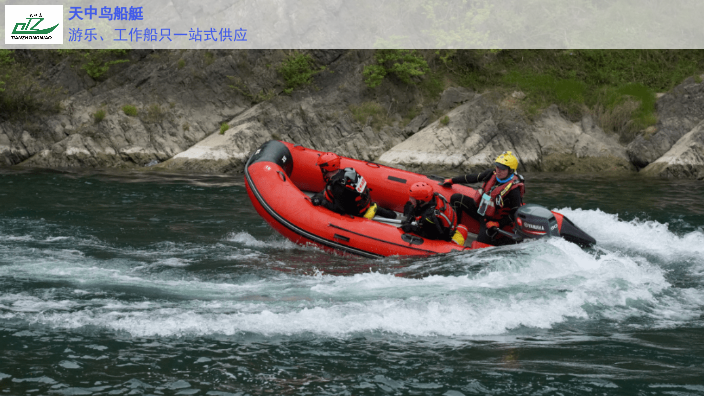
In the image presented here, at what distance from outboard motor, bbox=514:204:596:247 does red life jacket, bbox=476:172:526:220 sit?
27cm

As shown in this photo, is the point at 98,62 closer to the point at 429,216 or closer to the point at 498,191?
the point at 429,216

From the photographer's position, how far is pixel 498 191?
25.1 feet

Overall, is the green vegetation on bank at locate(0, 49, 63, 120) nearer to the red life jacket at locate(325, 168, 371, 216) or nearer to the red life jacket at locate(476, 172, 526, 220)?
the red life jacket at locate(325, 168, 371, 216)

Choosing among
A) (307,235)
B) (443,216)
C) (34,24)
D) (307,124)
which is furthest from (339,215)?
(34,24)

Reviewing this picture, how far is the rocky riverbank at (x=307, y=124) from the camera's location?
54.0 ft

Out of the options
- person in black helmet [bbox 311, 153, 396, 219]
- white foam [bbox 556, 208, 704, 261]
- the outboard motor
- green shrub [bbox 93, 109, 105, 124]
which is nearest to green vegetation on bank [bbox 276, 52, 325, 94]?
green shrub [bbox 93, 109, 105, 124]

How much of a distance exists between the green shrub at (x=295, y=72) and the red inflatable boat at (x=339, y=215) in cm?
977

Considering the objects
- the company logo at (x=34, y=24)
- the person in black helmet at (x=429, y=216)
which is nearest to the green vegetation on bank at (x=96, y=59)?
the company logo at (x=34, y=24)

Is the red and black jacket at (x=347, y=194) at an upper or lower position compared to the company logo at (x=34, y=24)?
lower

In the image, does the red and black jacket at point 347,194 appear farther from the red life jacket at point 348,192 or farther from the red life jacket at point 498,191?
the red life jacket at point 498,191

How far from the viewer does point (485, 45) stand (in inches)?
790

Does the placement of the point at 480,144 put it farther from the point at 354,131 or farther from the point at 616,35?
the point at 616,35

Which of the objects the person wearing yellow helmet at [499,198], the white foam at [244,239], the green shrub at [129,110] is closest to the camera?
the person wearing yellow helmet at [499,198]

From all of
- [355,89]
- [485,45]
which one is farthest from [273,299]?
[485,45]
